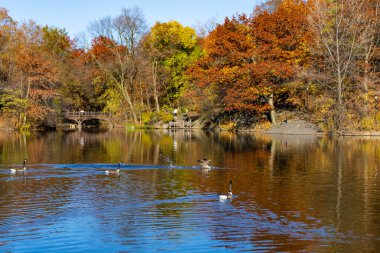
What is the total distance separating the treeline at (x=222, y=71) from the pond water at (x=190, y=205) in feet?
80.5

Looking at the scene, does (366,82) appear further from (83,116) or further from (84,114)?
(84,114)

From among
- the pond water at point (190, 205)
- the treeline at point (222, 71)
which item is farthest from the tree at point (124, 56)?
the pond water at point (190, 205)

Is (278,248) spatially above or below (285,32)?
below

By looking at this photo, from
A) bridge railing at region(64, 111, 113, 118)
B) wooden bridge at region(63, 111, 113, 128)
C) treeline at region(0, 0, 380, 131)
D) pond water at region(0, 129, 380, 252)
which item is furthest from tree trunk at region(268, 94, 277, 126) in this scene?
bridge railing at region(64, 111, 113, 118)

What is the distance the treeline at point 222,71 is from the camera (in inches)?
2419

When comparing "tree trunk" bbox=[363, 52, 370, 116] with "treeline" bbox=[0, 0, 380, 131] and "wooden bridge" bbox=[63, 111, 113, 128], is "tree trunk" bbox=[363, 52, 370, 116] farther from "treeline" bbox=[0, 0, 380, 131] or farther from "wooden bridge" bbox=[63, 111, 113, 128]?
"wooden bridge" bbox=[63, 111, 113, 128]

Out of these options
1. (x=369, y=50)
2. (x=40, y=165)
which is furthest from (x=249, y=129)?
(x=40, y=165)

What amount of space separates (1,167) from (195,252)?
21519 millimetres

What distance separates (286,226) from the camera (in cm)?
1842

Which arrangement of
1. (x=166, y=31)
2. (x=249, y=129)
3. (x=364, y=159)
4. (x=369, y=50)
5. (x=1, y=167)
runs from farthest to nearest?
(x=166, y=31) < (x=249, y=129) < (x=369, y=50) < (x=364, y=159) < (x=1, y=167)

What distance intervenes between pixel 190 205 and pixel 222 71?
49211 millimetres

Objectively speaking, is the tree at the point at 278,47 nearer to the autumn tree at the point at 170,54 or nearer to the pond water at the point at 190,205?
the autumn tree at the point at 170,54

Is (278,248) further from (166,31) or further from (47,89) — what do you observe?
(166,31)

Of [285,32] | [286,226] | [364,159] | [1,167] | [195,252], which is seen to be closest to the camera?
[195,252]
